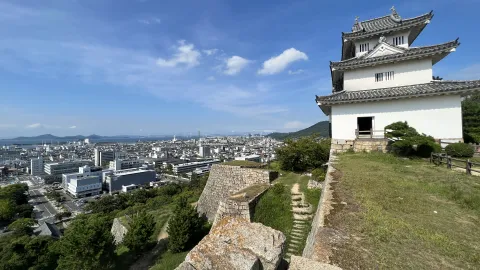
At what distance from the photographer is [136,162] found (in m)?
95.2

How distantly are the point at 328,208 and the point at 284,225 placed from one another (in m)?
4.79

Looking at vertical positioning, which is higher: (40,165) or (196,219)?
(196,219)

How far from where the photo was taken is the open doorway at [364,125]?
1261 cm

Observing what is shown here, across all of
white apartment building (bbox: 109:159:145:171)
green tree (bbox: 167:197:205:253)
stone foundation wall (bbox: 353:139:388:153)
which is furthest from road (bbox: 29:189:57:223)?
stone foundation wall (bbox: 353:139:388:153)

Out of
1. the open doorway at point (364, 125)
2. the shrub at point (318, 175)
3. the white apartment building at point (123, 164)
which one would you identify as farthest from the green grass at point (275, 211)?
the white apartment building at point (123, 164)

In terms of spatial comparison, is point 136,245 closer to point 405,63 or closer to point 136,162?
point 405,63

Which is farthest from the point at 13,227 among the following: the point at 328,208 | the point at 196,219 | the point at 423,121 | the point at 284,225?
the point at 423,121

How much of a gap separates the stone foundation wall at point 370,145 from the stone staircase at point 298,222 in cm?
433

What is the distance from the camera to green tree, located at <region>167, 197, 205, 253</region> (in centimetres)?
1080

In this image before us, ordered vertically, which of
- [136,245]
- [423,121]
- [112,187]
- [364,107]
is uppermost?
[364,107]

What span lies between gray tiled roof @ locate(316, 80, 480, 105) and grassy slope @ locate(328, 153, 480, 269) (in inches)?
228

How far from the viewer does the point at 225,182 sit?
46.4 ft

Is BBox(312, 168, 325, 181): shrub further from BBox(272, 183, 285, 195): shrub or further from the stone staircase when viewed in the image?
BBox(272, 183, 285, 195): shrub

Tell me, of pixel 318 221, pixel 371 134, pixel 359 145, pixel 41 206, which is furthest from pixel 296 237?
pixel 41 206
